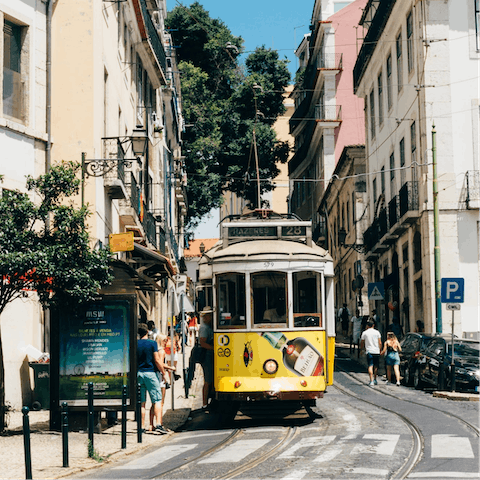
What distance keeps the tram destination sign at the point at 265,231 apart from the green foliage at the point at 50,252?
3552mm

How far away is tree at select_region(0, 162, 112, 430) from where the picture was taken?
43.7 feet

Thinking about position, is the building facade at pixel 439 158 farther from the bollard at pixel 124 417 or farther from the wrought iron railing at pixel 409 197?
the bollard at pixel 124 417

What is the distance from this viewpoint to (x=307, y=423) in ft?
50.2

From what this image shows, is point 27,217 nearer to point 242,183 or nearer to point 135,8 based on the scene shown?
point 135,8

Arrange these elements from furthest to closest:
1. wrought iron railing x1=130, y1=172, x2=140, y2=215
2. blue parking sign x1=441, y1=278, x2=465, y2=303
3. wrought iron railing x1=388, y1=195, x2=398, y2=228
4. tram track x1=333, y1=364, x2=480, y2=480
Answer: wrought iron railing x1=388, y1=195, x2=398, y2=228 → wrought iron railing x1=130, y1=172, x2=140, y2=215 → blue parking sign x1=441, y1=278, x2=465, y2=303 → tram track x1=333, y1=364, x2=480, y2=480

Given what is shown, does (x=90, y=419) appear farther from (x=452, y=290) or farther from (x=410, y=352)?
(x=410, y=352)

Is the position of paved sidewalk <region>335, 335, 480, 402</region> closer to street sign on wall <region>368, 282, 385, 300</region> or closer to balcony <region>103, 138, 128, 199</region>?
street sign on wall <region>368, 282, 385, 300</region>

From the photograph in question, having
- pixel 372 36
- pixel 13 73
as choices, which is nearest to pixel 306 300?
pixel 13 73

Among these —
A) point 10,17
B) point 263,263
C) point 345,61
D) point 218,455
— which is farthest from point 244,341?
point 345,61

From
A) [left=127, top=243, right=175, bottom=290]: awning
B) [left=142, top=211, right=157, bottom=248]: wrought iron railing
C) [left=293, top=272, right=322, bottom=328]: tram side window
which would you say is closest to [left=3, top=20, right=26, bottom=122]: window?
[left=127, top=243, right=175, bottom=290]: awning

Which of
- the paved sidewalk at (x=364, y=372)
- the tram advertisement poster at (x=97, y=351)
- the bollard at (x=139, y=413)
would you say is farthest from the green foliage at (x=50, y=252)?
the paved sidewalk at (x=364, y=372)

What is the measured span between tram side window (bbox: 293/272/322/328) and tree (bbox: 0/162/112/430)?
10.3 feet

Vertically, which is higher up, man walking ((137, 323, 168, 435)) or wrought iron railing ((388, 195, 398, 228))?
wrought iron railing ((388, 195, 398, 228))

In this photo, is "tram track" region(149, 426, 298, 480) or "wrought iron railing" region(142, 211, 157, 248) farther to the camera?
"wrought iron railing" region(142, 211, 157, 248)
